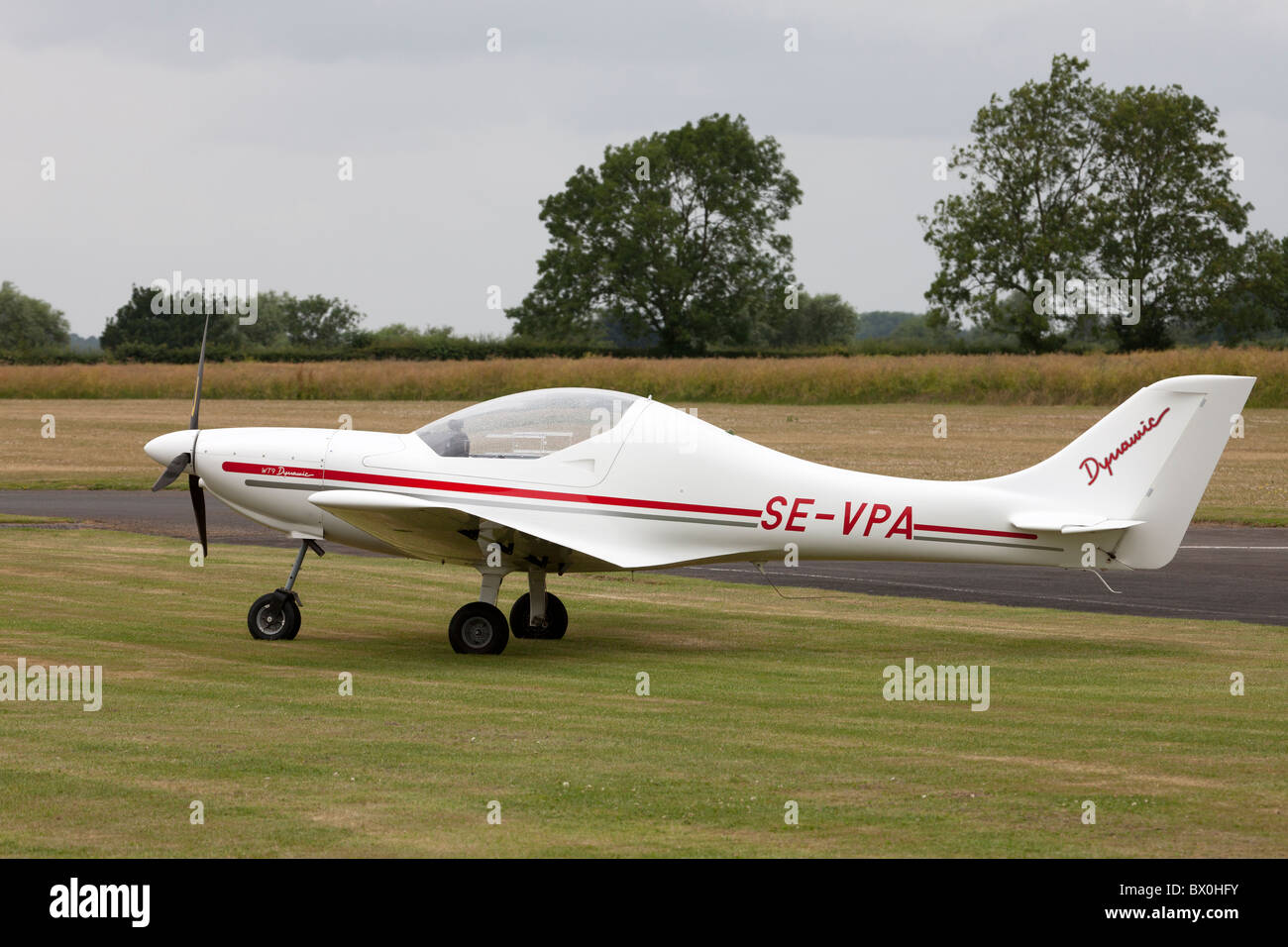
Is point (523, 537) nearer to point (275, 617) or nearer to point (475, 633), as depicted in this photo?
point (475, 633)

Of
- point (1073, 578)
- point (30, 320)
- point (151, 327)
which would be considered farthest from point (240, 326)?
point (1073, 578)

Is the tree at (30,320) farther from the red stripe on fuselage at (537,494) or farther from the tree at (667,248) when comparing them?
the red stripe on fuselage at (537,494)

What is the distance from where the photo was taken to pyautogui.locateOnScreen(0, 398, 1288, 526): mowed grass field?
34375 millimetres

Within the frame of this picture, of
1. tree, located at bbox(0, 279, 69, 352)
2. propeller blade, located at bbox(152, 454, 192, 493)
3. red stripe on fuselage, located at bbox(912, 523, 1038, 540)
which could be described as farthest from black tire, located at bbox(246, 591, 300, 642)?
tree, located at bbox(0, 279, 69, 352)

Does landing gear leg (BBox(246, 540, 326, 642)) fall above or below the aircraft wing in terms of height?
below

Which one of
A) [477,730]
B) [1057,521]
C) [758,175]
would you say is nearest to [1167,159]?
[758,175]

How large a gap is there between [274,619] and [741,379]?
44.3 metres

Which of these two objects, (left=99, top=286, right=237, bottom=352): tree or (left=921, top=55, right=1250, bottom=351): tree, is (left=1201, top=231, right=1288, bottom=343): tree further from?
(left=99, top=286, right=237, bottom=352): tree

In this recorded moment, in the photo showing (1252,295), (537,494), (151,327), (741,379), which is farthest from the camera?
(151,327)

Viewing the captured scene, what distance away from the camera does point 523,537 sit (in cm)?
1361

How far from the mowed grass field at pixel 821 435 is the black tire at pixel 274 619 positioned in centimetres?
1900

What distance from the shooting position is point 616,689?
38.9 ft

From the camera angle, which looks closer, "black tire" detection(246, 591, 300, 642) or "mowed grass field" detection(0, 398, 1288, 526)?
"black tire" detection(246, 591, 300, 642)

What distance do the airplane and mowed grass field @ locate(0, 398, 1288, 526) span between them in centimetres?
1467
